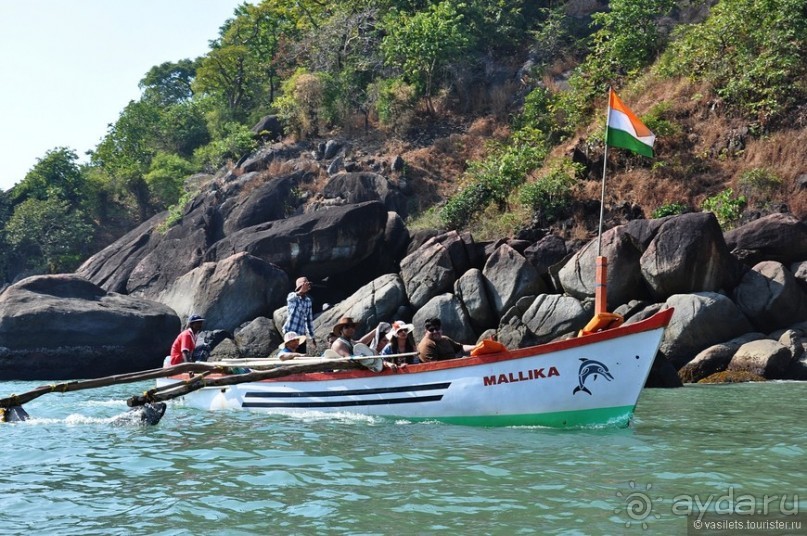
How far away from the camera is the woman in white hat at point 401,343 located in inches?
515

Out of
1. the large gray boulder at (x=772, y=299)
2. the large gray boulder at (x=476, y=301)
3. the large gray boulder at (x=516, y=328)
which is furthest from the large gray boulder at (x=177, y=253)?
the large gray boulder at (x=772, y=299)

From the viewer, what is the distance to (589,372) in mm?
10453

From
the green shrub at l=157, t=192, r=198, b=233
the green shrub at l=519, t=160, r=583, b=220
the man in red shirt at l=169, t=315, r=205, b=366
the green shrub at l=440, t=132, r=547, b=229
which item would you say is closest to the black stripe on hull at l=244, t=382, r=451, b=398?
the man in red shirt at l=169, t=315, r=205, b=366

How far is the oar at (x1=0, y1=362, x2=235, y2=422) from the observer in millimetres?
11969

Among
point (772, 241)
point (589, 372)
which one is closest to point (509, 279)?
point (772, 241)

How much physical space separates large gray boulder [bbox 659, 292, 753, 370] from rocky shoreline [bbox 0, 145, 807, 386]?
0.11 ft

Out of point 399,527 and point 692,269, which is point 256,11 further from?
point 399,527

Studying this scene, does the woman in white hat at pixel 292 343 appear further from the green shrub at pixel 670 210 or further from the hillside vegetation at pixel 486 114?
the green shrub at pixel 670 210

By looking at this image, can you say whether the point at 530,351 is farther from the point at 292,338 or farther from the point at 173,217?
the point at 173,217

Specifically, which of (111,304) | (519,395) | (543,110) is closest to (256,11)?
(543,110)

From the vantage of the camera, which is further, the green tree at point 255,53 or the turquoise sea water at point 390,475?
the green tree at point 255,53

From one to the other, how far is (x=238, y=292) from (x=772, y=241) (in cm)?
1532

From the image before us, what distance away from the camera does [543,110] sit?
3378cm

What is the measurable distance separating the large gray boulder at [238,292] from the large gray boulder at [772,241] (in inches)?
528
